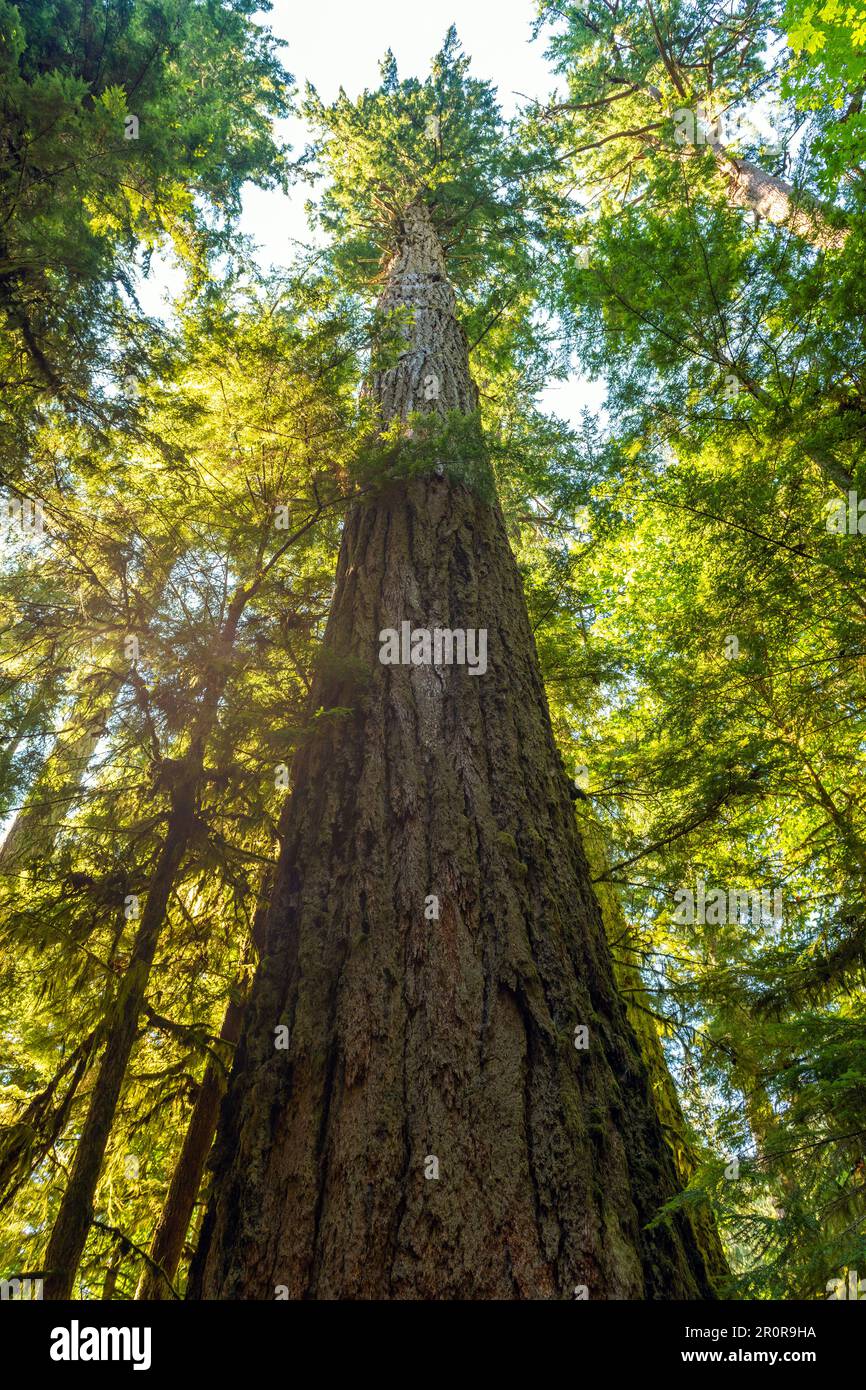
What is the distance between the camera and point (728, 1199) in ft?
8.13

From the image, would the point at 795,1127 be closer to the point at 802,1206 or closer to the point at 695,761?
the point at 802,1206

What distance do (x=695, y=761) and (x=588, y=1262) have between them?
3389 millimetres

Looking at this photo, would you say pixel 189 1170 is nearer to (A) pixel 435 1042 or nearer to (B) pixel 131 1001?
(B) pixel 131 1001

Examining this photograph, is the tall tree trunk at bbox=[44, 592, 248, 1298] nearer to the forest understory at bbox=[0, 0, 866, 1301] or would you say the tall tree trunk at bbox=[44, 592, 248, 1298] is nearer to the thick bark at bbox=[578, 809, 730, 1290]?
the forest understory at bbox=[0, 0, 866, 1301]

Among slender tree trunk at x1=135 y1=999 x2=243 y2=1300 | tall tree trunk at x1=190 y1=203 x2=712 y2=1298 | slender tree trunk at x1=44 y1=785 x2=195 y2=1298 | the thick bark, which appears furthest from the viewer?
slender tree trunk at x1=135 y1=999 x2=243 y2=1300

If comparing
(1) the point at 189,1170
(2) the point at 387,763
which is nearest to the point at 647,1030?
(1) the point at 189,1170

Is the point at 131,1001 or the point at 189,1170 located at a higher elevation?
the point at 131,1001

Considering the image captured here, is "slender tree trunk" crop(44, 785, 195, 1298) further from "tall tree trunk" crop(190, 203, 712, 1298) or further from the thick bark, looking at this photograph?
the thick bark

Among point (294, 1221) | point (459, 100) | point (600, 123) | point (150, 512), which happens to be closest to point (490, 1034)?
point (294, 1221)

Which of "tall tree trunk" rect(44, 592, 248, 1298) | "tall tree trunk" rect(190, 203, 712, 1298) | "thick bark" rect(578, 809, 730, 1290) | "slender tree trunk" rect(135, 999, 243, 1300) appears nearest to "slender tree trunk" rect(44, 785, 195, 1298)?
"tall tree trunk" rect(44, 592, 248, 1298)

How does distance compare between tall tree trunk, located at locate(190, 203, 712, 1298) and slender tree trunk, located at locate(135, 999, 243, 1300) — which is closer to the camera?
tall tree trunk, located at locate(190, 203, 712, 1298)

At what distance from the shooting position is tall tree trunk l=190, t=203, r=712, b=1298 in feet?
5.83

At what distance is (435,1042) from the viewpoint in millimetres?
2117

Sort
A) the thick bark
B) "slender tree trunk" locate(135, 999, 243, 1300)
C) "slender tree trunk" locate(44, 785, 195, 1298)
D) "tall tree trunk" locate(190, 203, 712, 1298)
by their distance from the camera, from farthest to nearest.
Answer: "slender tree trunk" locate(135, 999, 243, 1300), the thick bark, "slender tree trunk" locate(44, 785, 195, 1298), "tall tree trunk" locate(190, 203, 712, 1298)
